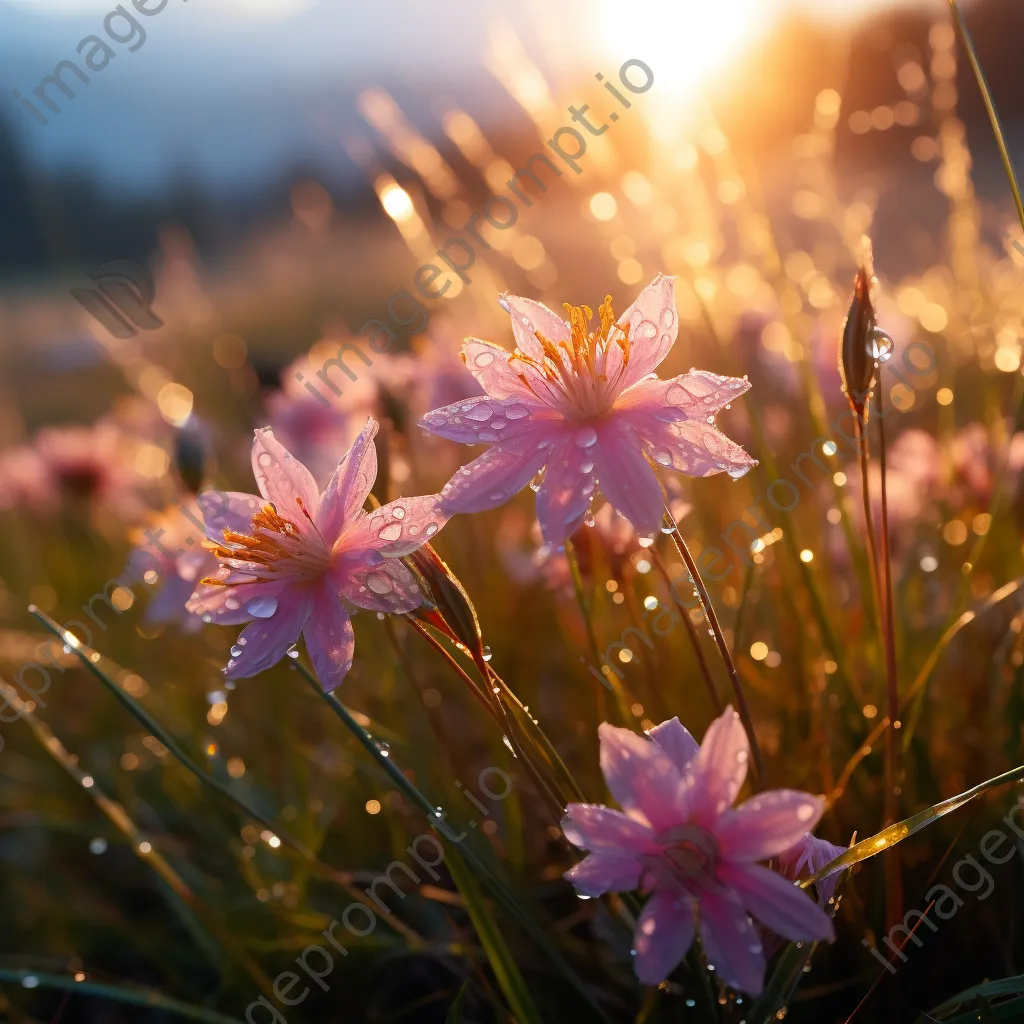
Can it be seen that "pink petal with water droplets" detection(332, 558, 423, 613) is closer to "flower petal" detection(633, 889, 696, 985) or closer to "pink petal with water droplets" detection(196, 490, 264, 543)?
"pink petal with water droplets" detection(196, 490, 264, 543)

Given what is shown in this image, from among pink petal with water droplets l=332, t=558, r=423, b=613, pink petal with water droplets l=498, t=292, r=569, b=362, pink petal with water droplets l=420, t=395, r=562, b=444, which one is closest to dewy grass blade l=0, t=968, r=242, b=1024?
pink petal with water droplets l=332, t=558, r=423, b=613

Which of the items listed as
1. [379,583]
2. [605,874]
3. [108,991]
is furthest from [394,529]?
[108,991]

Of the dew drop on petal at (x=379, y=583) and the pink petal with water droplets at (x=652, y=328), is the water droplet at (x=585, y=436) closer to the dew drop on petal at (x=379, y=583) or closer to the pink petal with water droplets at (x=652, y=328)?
the pink petal with water droplets at (x=652, y=328)

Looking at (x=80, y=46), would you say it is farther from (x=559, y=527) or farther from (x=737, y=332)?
(x=559, y=527)

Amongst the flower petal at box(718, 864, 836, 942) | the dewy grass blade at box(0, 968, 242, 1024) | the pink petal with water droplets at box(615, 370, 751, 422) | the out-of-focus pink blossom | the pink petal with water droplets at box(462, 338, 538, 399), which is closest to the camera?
the flower petal at box(718, 864, 836, 942)

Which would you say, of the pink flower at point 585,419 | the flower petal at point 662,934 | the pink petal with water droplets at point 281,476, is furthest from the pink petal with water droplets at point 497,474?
the flower petal at point 662,934

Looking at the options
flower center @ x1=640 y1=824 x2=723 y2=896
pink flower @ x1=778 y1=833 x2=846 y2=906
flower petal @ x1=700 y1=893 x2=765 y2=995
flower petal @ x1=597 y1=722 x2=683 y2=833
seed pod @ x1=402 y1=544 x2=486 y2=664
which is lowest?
pink flower @ x1=778 y1=833 x2=846 y2=906

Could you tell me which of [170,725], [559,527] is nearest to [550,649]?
[170,725]
